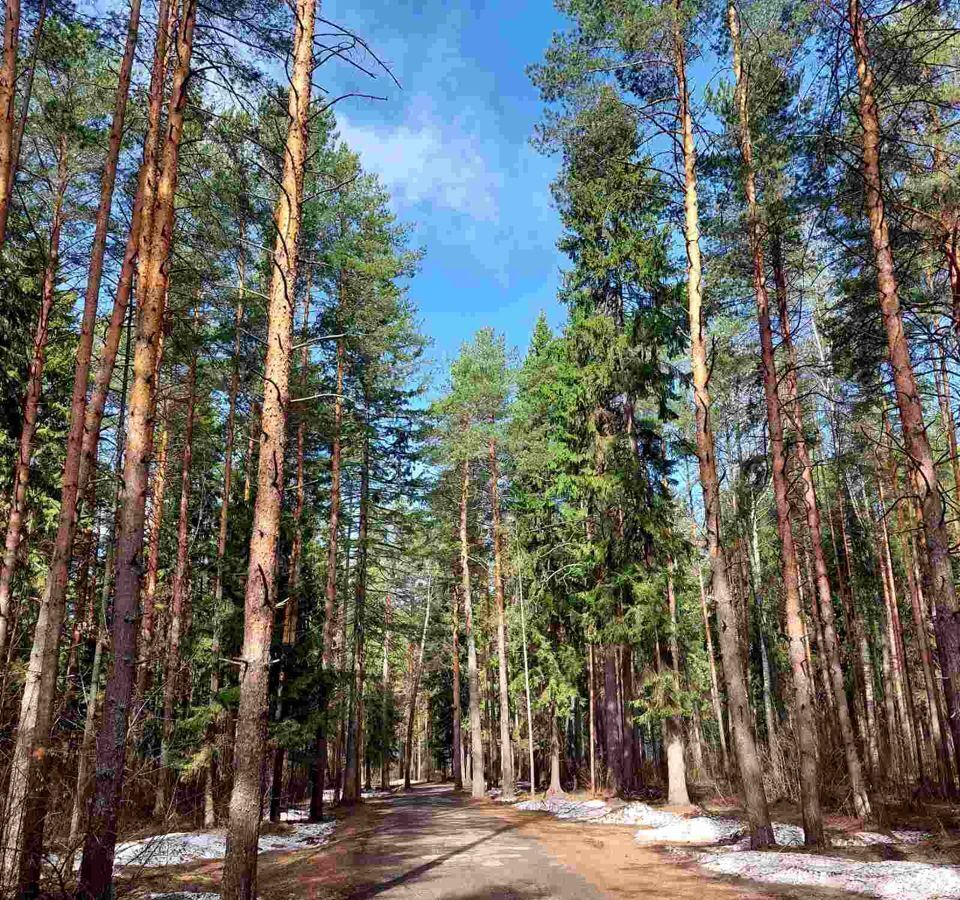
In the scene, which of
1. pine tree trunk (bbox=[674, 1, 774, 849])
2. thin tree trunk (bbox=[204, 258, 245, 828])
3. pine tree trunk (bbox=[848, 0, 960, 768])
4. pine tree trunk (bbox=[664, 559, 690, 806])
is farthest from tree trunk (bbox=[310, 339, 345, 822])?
pine tree trunk (bbox=[848, 0, 960, 768])

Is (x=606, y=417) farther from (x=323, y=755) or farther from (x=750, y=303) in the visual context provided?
(x=323, y=755)

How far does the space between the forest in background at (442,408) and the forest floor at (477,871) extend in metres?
1.99

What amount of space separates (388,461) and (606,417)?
27.0 feet

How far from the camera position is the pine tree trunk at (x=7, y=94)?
6.54m

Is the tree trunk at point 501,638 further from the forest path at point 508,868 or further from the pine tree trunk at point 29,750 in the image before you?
the pine tree trunk at point 29,750

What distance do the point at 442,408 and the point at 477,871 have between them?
18856mm

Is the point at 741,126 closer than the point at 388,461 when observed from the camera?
Yes

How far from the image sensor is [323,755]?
1731cm

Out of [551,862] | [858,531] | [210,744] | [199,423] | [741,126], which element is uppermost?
[741,126]

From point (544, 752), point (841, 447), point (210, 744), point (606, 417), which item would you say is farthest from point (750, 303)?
point (544, 752)

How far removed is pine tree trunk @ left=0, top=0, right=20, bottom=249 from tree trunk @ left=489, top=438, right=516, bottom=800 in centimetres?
2001

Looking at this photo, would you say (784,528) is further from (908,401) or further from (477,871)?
Result: (477,871)

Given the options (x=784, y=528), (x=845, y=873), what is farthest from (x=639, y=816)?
(x=784, y=528)

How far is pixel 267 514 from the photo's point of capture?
22.4 ft
